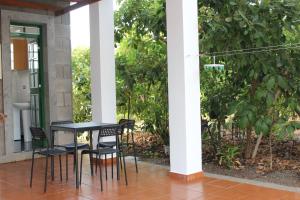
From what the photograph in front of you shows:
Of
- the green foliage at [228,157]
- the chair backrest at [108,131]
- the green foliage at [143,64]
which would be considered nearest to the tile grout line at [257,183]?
the green foliage at [228,157]

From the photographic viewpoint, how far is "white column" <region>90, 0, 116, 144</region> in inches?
260

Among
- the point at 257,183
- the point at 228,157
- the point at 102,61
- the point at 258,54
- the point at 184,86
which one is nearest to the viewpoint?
the point at 257,183

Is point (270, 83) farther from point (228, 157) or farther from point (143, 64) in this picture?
point (143, 64)

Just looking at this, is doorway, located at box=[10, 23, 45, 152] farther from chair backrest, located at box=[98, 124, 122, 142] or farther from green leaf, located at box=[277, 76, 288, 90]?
green leaf, located at box=[277, 76, 288, 90]

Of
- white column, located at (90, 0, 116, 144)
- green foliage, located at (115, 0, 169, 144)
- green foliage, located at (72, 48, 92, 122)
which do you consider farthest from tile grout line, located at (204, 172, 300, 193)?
green foliage, located at (72, 48, 92, 122)

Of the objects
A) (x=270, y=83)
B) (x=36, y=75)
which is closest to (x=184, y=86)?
(x=270, y=83)

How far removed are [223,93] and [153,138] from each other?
2.45 metres

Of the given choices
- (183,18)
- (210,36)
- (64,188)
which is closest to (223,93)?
(210,36)

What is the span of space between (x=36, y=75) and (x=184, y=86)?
12.6 ft

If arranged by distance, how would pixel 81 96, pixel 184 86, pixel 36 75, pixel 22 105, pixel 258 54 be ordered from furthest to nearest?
pixel 81 96, pixel 36 75, pixel 22 105, pixel 258 54, pixel 184 86

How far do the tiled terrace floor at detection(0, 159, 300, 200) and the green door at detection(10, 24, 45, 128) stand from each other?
2.26 m

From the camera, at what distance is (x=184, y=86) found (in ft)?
17.5

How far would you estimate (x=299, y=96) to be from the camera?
5680 mm

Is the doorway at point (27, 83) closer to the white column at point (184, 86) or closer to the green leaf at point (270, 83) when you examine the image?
the white column at point (184, 86)
